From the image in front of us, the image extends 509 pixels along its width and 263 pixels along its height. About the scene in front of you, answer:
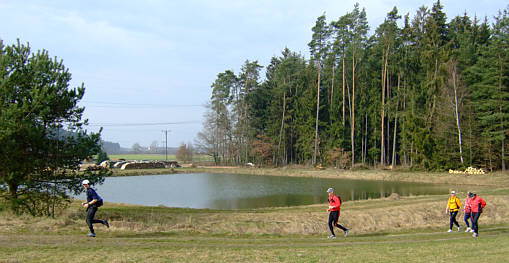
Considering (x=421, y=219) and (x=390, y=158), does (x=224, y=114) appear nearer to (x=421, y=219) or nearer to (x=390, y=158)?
(x=390, y=158)

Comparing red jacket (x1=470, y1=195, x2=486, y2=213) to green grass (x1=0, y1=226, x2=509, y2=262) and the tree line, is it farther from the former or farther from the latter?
the tree line

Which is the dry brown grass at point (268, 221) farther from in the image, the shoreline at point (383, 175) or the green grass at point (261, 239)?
the shoreline at point (383, 175)

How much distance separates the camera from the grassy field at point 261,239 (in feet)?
33.1

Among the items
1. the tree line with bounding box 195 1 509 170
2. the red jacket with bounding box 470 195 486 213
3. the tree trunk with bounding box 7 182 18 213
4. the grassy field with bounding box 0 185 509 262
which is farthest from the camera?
the tree line with bounding box 195 1 509 170

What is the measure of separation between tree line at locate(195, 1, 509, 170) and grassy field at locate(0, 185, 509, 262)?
25.7 m

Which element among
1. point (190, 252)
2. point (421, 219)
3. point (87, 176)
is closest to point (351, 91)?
point (421, 219)

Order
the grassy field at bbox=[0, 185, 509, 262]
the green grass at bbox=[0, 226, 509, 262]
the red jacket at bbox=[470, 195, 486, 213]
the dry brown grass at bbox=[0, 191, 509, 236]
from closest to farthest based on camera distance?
the green grass at bbox=[0, 226, 509, 262]
the grassy field at bbox=[0, 185, 509, 262]
the dry brown grass at bbox=[0, 191, 509, 236]
the red jacket at bbox=[470, 195, 486, 213]

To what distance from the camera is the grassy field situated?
10102 millimetres

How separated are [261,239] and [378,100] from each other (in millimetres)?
48300

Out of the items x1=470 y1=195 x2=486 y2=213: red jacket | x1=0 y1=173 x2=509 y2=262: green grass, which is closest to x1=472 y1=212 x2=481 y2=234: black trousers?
x1=470 y1=195 x2=486 y2=213: red jacket

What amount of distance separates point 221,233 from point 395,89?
47362 mm

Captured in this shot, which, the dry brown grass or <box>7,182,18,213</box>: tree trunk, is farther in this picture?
<box>7,182,18,213</box>: tree trunk

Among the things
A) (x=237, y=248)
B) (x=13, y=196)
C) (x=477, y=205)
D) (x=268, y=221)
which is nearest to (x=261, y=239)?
(x=237, y=248)

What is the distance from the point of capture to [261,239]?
14016mm
